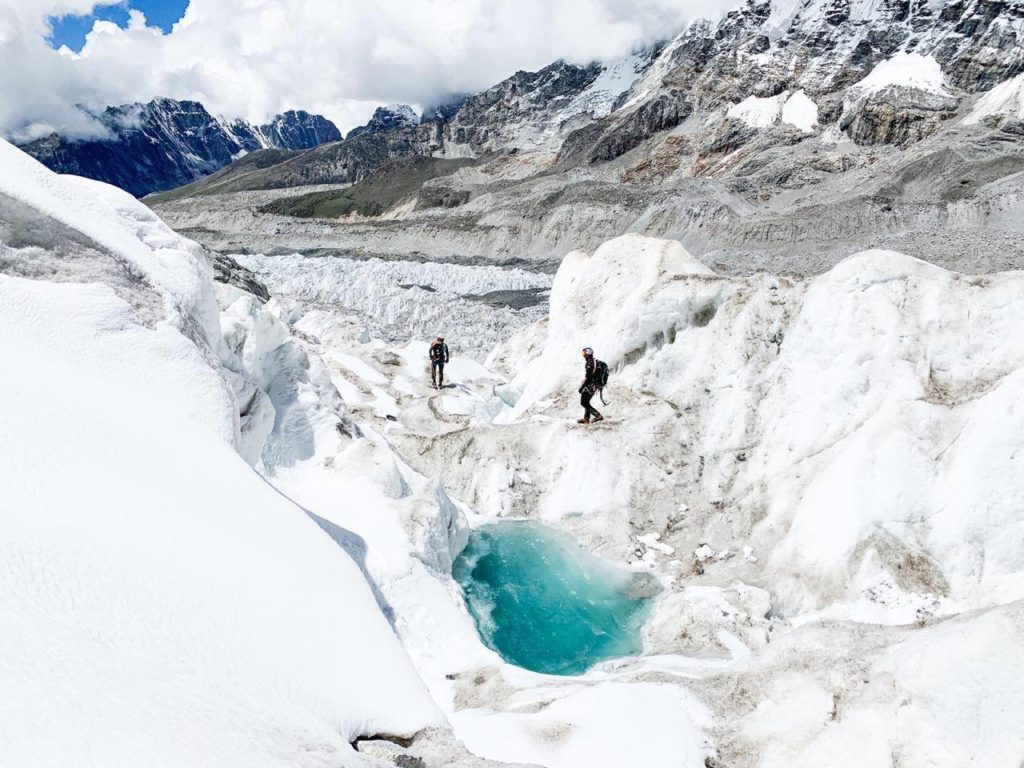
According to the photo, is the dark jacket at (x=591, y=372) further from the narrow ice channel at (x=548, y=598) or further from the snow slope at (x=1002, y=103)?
the snow slope at (x=1002, y=103)

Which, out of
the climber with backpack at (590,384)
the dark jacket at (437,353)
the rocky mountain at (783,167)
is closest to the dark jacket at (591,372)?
the climber with backpack at (590,384)

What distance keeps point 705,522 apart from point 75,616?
12193 millimetres

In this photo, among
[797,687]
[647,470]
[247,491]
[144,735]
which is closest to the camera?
[144,735]

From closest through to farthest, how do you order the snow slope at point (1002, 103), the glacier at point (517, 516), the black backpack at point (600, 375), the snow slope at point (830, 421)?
the glacier at point (517, 516)
the snow slope at point (830, 421)
the black backpack at point (600, 375)
the snow slope at point (1002, 103)

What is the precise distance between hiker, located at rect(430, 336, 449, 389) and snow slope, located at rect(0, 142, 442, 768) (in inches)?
541

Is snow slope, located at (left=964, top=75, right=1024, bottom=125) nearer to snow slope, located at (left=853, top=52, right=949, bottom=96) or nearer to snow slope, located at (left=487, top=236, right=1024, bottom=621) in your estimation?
snow slope, located at (left=853, top=52, right=949, bottom=96)

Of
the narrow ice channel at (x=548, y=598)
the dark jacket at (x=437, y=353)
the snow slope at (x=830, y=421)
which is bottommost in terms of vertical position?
the narrow ice channel at (x=548, y=598)

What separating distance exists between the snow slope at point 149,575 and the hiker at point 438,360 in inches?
541

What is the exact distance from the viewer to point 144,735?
3.82 meters

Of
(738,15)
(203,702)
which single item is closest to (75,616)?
(203,702)

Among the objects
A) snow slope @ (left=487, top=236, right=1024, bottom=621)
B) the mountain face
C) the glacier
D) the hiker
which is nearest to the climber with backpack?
the glacier

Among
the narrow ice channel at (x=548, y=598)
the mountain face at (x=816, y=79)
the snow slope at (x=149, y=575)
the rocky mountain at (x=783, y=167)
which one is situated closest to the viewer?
the snow slope at (x=149, y=575)

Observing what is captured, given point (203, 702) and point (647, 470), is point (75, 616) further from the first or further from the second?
point (647, 470)

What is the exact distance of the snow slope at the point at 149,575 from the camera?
3.97 metres
